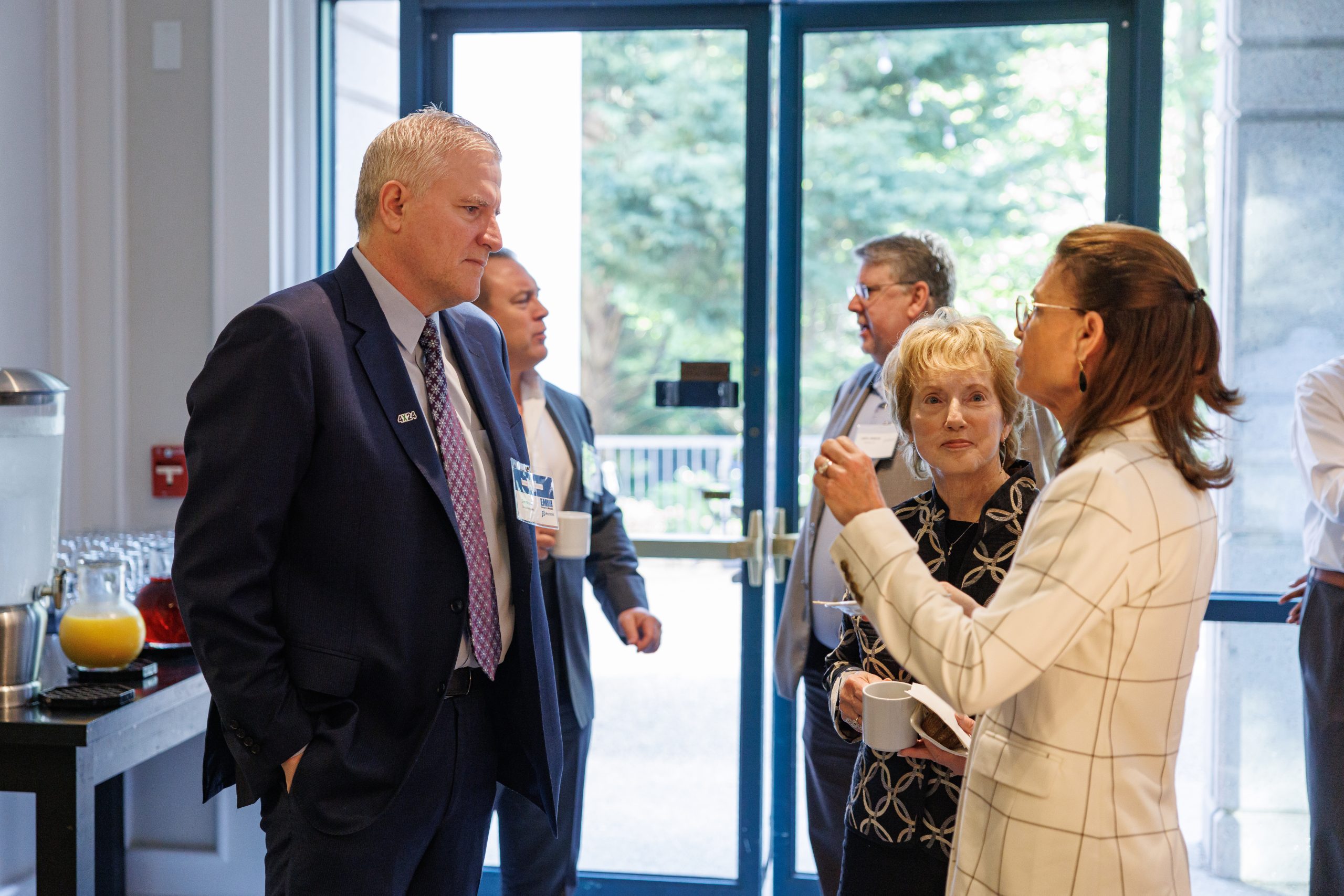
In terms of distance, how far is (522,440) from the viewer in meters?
2.03

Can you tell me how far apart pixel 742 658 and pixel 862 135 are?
1.58 meters

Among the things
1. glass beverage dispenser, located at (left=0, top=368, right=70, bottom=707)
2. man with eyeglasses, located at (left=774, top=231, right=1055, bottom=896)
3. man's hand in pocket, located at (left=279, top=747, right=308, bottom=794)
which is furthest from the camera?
man with eyeglasses, located at (left=774, top=231, right=1055, bottom=896)

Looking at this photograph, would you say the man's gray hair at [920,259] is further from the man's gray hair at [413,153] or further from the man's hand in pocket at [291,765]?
the man's hand in pocket at [291,765]

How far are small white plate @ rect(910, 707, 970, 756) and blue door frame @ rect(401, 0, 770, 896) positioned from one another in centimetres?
181

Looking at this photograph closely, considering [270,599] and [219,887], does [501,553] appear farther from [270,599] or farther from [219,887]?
[219,887]

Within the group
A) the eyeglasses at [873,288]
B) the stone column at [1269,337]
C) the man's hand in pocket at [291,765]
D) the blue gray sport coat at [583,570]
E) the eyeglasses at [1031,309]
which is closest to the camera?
the eyeglasses at [1031,309]

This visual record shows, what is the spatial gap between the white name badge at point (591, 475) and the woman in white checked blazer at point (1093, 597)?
149cm

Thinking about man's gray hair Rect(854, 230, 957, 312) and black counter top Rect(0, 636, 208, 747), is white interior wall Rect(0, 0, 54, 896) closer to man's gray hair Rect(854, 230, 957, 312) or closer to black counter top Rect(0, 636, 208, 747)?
black counter top Rect(0, 636, 208, 747)

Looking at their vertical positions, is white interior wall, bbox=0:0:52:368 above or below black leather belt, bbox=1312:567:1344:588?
above

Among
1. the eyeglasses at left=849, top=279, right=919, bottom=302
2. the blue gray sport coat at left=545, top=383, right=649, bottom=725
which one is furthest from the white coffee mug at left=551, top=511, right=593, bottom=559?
the eyeglasses at left=849, top=279, right=919, bottom=302

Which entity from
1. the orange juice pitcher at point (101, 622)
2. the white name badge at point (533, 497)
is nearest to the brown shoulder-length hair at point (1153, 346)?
the white name badge at point (533, 497)

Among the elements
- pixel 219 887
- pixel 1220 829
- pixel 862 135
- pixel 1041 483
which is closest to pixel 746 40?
pixel 862 135

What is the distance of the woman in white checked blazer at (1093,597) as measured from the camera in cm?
123

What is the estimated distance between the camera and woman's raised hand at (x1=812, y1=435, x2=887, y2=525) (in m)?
1.37
